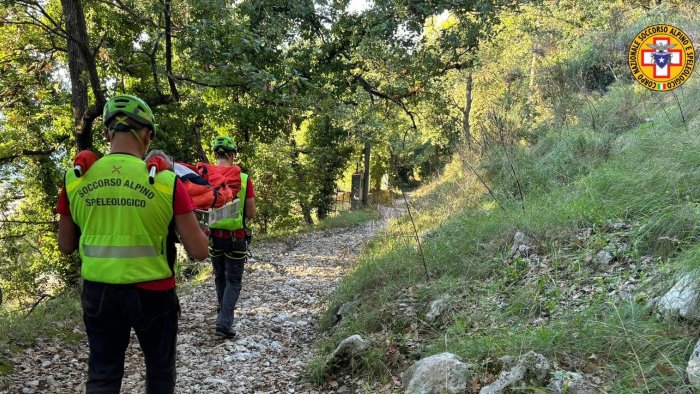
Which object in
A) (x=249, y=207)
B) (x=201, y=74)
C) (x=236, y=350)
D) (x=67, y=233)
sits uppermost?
(x=201, y=74)

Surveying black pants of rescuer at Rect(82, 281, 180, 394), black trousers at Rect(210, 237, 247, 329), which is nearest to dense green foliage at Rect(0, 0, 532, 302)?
black trousers at Rect(210, 237, 247, 329)

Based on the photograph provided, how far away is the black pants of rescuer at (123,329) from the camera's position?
7.86 ft

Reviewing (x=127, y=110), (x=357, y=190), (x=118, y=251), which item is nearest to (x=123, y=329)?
(x=118, y=251)

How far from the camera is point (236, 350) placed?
4.91 metres

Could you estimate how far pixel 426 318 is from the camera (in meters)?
4.18

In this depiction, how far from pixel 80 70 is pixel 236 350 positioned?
4.17 meters

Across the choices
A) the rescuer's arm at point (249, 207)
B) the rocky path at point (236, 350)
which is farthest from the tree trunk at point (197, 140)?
the rescuer's arm at point (249, 207)

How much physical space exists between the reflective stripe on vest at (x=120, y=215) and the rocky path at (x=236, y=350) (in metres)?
2.04

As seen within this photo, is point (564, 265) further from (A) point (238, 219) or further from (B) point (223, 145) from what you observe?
(B) point (223, 145)

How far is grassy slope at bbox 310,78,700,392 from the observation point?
2793 mm

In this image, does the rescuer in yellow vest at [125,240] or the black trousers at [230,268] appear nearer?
the rescuer in yellow vest at [125,240]

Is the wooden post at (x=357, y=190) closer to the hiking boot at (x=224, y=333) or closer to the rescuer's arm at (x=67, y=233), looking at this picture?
the hiking boot at (x=224, y=333)

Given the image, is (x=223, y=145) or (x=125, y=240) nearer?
(x=125, y=240)

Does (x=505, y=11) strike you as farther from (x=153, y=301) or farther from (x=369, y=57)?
(x=153, y=301)
